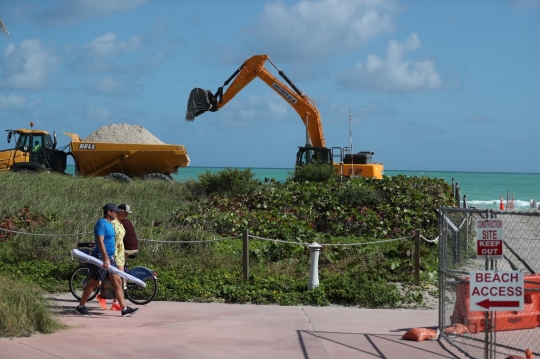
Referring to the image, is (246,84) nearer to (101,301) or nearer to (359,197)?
(359,197)

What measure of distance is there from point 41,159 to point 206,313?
961 inches

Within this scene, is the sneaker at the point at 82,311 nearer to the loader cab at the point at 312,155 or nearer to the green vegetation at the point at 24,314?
the green vegetation at the point at 24,314

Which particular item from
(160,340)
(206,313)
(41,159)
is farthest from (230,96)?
(160,340)

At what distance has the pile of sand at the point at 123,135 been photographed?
42500mm

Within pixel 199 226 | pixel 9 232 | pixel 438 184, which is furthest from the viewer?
pixel 438 184

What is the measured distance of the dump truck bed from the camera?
108ft

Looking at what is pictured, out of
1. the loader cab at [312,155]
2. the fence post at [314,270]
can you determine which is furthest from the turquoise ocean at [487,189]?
the fence post at [314,270]

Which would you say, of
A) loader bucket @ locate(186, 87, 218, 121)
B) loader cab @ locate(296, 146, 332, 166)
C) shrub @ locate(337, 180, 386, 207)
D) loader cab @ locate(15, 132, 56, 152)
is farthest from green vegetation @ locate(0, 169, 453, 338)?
loader cab @ locate(15, 132, 56, 152)

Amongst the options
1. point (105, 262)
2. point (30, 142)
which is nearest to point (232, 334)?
point (105, 262)

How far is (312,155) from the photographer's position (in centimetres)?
3117

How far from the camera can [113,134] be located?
43031 millimetres

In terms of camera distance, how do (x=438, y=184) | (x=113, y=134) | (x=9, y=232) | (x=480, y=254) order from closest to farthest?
1. (x=480, y=254)
2. (x=9, y=232)
3. (x=438, y=184)
4. (x=113, y=134)

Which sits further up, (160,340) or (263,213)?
(263,213)

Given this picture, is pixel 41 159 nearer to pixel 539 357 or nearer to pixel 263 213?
pixel 263 213
